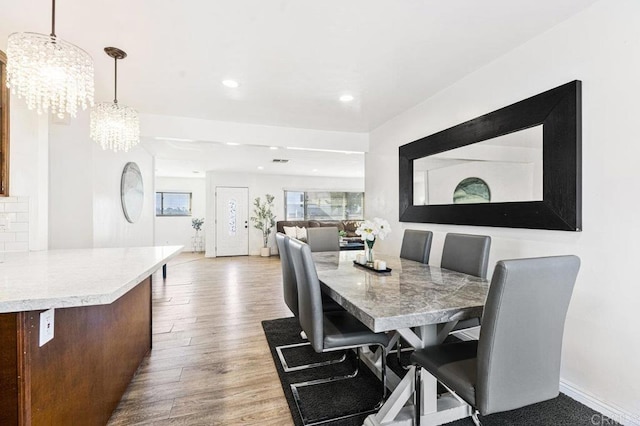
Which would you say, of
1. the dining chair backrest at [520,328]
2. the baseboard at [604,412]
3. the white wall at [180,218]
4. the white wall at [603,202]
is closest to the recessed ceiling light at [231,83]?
the white wall at [603,202]

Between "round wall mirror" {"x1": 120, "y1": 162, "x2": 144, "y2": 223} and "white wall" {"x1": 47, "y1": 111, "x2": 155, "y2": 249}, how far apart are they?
0.25m

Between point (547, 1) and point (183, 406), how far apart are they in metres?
3.26

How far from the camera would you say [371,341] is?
1737 mm

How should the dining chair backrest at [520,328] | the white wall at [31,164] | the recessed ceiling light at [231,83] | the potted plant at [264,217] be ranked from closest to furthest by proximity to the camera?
the dining chair backrest at [520,328], the white wall at [31,164], the recessed ceiling light at [231,83], the potted plant at [264,217]

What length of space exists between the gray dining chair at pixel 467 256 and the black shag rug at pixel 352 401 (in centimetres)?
53

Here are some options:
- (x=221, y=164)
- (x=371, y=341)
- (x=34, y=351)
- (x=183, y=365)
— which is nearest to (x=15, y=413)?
(x=34, y=351)

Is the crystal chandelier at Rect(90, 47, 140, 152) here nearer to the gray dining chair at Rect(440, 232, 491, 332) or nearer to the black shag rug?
the black shag rug

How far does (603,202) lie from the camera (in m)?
1.72

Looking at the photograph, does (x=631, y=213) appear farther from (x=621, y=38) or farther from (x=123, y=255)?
(x=123, y=255)

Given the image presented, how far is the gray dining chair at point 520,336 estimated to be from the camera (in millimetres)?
1134

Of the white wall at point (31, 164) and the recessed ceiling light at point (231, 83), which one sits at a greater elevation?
the recessed ceiling light at point (231, 83)

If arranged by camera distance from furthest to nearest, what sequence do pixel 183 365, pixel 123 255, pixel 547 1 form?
pixel 183 365 < pixel 123 255 < pixel 547 1

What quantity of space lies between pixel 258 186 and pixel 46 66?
703cm

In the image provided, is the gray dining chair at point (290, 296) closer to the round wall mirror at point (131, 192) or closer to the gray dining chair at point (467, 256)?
the gray dining chair at point (467, 256)
